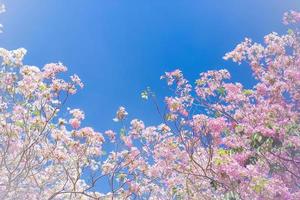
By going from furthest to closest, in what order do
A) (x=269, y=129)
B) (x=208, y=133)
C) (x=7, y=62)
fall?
(x=208, y=133) → (x=7, y=62) → (x=269, y=129)

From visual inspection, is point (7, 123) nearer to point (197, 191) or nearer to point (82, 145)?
point (82, 145)

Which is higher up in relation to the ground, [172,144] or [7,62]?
[7,62]

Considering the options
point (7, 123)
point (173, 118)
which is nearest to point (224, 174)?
point (173, 118)

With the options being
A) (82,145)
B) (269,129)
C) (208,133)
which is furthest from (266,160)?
(82,145)

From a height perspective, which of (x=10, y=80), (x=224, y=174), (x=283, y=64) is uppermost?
(x=10, y=80)

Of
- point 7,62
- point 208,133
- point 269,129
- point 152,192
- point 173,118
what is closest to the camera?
point 269,129

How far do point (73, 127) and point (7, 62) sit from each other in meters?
2.96

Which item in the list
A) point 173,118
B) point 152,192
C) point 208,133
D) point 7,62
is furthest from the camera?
point 152,192

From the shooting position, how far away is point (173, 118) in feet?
47.3

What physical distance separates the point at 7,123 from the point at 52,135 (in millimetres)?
1377

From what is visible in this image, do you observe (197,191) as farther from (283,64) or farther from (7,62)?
(7,62)

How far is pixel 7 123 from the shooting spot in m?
13.2

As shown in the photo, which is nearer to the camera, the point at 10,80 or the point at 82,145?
the point at 10,80

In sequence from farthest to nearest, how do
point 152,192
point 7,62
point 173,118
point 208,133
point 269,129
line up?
point 152,192 < point 173,118 < point 208,133 < point 7,62 < point 269,129
